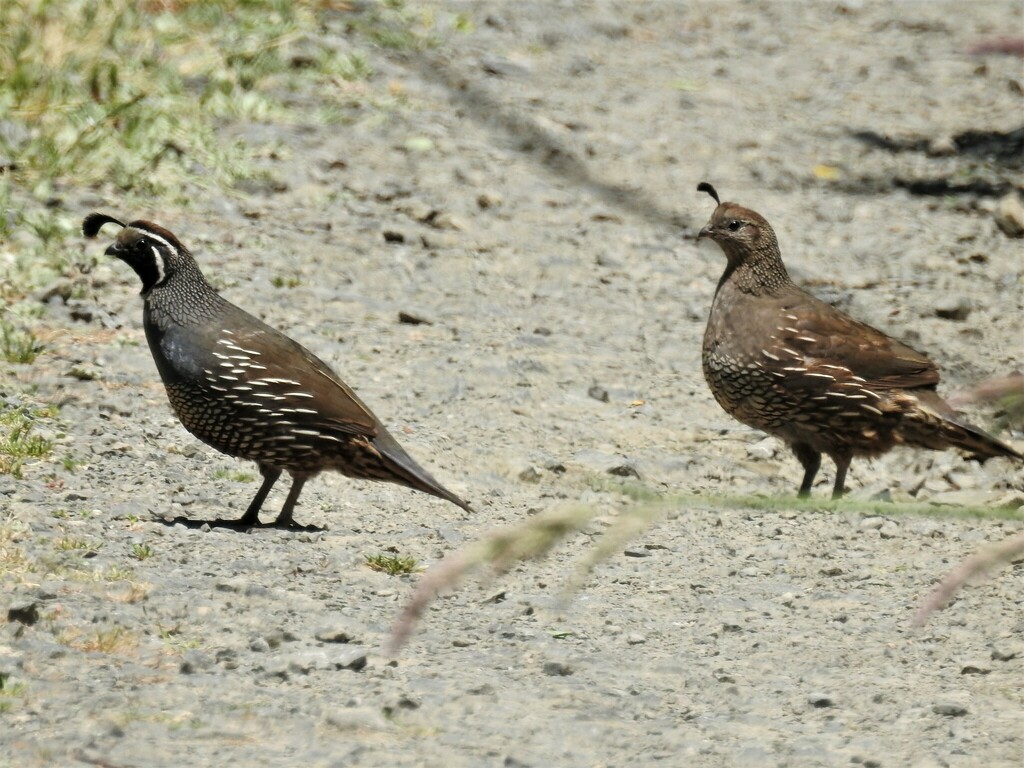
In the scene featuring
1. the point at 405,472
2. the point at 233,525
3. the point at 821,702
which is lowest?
the point at 233,525

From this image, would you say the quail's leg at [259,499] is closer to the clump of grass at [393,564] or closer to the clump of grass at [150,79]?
the clump of grass at [393,564]

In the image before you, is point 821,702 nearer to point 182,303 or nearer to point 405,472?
point 405,472

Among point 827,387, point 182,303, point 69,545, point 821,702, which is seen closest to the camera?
point 821,702

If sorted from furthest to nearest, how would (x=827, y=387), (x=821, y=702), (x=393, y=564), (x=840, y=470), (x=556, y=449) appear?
(x=556, y=449)
(x=840, y=470)
(x=827, y=387)
(x=393, y=564)
(x=821, y=702)

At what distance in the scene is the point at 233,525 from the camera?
18.0ft

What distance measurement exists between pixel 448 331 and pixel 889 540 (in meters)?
2.90

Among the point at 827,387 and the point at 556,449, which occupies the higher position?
the point at 827,387

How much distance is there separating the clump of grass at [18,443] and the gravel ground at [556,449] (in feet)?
0.37

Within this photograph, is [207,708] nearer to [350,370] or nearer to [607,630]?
[607,630]

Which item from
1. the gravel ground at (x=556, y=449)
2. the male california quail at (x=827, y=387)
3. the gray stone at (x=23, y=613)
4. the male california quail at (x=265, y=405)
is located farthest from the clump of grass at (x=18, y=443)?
the male california quail at (x=827, y=387)

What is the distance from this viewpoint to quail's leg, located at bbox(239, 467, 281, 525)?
5.55m

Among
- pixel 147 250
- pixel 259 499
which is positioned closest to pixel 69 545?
pixel 259 499

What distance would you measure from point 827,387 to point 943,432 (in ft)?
1.61

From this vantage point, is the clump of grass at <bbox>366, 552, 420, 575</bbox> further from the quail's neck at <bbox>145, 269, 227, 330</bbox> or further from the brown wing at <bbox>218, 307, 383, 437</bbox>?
the quail's neck at <bbox>145, 269, 227, 330</bbox>
